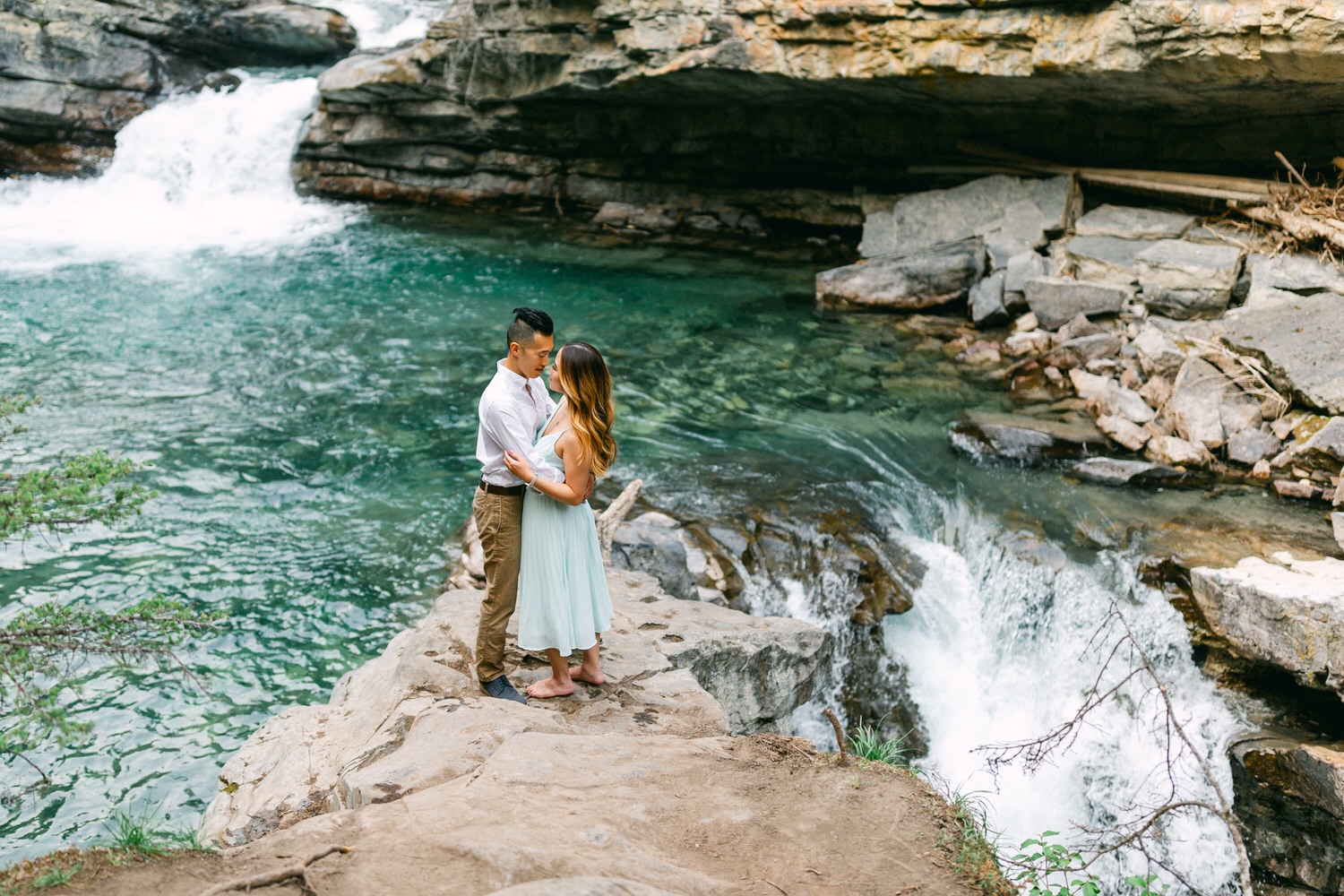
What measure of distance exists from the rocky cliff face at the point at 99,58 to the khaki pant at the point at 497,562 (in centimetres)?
1764

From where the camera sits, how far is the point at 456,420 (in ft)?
31.9

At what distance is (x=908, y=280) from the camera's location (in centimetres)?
1240

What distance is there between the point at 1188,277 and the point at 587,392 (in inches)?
361

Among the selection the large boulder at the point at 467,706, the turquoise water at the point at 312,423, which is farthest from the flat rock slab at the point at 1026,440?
the large boulder at the point at 467,706

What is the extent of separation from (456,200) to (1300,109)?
44.7 feet

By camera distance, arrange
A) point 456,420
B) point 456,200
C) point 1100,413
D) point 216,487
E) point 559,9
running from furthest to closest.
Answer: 1. point 456,200
2. point 559,9
3. point 456,420
4. point 1100,413
5. point 216,487

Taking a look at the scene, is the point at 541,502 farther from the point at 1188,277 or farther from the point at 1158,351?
the point at 1188,277

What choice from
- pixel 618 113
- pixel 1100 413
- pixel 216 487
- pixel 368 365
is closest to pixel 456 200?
pixel 618 113

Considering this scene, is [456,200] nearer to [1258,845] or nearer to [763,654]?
[763,654]

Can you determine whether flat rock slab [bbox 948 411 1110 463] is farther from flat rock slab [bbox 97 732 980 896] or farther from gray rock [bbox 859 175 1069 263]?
flat rock slab [bbox 97 732 980 896]

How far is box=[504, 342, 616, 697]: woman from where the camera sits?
13.6 feet

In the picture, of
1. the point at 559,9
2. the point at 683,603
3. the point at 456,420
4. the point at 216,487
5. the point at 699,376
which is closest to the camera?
the point at 683,603

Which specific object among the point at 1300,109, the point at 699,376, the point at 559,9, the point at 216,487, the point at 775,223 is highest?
the point at 559,9

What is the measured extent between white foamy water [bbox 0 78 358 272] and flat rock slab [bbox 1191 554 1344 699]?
47.3 ft
